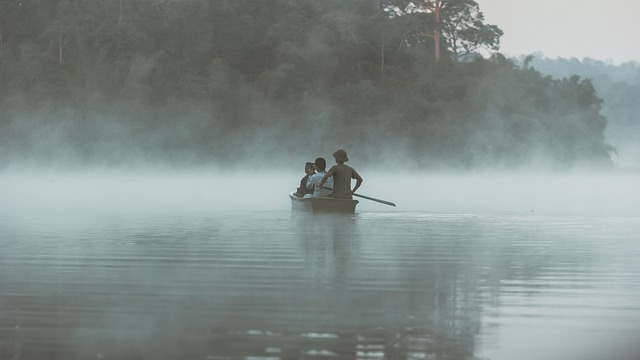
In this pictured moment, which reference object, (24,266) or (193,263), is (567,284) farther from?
(24,266)

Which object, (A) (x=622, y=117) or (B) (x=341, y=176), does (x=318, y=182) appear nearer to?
(B) (x=341, y=176)

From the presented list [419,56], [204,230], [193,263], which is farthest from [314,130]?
[193,263]

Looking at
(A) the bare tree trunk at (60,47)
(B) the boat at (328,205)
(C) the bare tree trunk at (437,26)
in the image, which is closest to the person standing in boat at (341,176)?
(B) the boat at (328,205)

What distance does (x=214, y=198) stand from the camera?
26.5 meters

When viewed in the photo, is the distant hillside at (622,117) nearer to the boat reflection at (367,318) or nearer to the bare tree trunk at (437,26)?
the bare tree trunk at (437,26)

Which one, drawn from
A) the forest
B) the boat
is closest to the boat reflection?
the boat

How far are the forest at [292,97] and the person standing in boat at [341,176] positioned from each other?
1468 inches

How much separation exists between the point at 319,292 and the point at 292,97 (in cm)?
4909

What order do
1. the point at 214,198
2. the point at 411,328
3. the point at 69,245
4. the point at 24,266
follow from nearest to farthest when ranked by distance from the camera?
the point at 411,328, the point at 24,266, the point at 69,245, the point at 214,198

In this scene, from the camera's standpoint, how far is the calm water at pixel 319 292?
563 cm

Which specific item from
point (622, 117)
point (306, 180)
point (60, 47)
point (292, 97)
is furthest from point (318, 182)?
point (622, 117)

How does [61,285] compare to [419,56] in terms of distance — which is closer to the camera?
[61,285]

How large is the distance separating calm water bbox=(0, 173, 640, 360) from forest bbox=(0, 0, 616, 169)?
40.3 meters

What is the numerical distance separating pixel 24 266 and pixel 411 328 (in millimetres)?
4518
